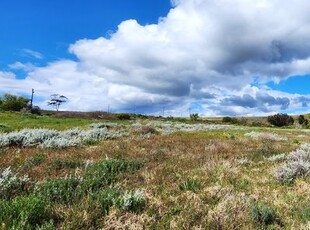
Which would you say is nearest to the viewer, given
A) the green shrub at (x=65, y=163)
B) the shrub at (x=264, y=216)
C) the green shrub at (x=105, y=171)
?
the shrub at (x=264, y=216)

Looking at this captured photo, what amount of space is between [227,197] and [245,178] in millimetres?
2455

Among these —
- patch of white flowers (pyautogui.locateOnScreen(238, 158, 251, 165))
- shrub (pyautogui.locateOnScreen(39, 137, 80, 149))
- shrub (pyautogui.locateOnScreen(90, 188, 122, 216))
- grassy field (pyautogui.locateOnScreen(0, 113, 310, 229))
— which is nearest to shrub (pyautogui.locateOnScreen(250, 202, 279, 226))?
grassy field (pyautogui.locateOnScreen(0, 113, 310, 229))

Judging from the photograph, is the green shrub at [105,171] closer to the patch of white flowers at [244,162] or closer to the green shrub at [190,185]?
the green shrub at [190,185]

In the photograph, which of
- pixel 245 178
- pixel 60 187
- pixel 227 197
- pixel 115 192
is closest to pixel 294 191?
pixel 245 178

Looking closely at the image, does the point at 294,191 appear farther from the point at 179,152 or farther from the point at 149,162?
the point at 179,152

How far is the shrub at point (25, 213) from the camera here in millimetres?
5639

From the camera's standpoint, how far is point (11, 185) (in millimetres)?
7742

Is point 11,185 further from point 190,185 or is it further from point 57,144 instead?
point 57,144

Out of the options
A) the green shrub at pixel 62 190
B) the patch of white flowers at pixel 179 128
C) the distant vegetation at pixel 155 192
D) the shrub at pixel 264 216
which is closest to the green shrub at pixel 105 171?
the distant vegetation at pixel 155 192

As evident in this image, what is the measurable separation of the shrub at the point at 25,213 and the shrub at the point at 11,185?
1.03 meters

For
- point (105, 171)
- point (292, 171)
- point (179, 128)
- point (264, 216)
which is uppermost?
point (179, 128)

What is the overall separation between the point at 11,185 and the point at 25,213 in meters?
2.05

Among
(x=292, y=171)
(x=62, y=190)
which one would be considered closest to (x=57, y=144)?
(x=62, y=190)

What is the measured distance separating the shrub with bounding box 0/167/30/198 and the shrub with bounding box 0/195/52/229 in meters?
1.03
